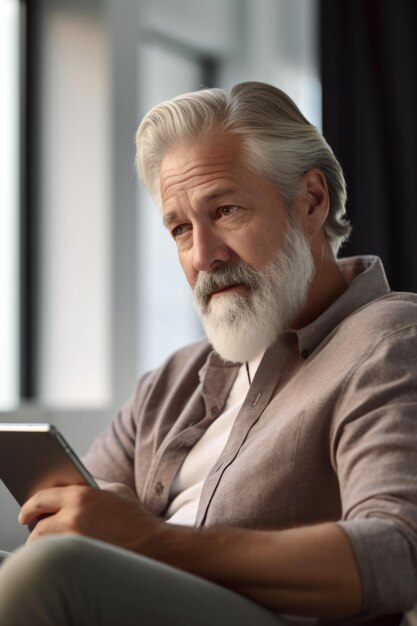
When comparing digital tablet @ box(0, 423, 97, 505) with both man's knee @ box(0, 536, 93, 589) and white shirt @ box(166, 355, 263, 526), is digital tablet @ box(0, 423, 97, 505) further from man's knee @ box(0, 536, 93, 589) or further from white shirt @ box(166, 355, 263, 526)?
white shirt @ box(166, 355, 263, 526)

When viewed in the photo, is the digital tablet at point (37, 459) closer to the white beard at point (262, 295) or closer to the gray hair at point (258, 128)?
the white beard at point (262, 295)

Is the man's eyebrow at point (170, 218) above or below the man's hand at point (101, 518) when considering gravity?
above

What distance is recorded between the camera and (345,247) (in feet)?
13.4

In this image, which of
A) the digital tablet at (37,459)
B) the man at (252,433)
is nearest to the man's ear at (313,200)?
the man at (252,433)

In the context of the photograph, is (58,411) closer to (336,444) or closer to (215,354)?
(215,354)

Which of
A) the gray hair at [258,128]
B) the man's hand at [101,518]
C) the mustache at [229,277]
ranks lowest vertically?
the man's hand at [101,518]

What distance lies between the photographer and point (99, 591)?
1112 mm

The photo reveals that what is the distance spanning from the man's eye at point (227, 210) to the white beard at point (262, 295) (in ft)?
0.30

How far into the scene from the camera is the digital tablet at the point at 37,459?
1302 millimetres

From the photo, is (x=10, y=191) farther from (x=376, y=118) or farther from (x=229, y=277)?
(x=229, y=277)

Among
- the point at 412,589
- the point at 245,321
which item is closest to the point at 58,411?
the point at 245,321

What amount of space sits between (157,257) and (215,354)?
2.38 metres

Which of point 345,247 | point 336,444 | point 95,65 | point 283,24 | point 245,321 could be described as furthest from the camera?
point 283,24

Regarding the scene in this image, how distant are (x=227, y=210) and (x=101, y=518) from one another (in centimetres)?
65
